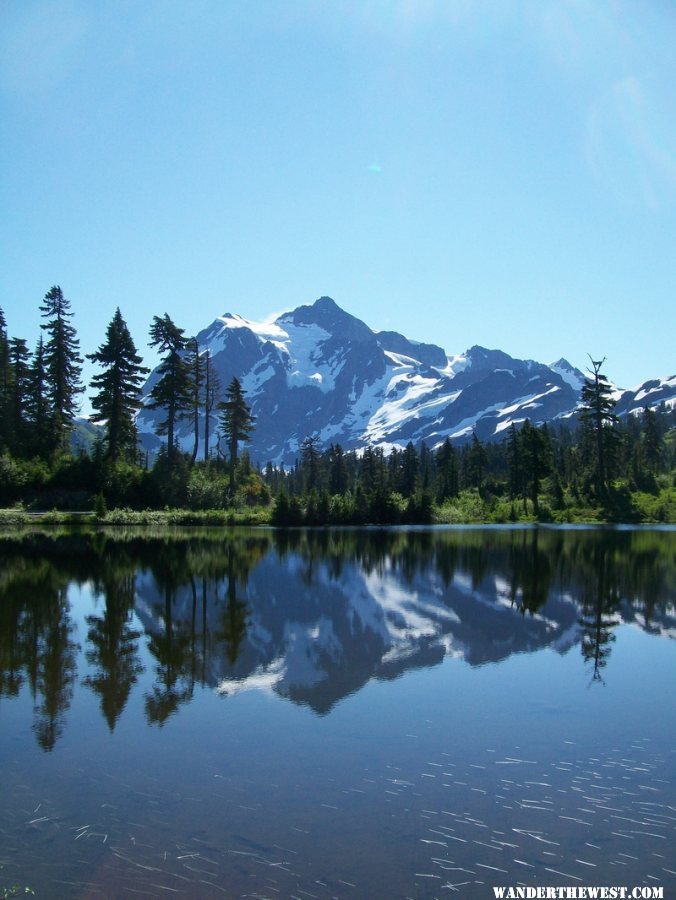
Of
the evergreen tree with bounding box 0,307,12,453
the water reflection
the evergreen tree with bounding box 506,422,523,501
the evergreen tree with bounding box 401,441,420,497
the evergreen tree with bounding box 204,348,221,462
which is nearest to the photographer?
the water reflection

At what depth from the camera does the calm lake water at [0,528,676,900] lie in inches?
217

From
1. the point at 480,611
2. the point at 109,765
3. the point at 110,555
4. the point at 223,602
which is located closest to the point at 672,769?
the point at 109,765

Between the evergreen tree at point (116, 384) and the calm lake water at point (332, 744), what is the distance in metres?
39.9

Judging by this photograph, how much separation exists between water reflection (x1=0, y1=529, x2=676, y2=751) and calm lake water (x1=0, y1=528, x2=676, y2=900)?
9 centimetres

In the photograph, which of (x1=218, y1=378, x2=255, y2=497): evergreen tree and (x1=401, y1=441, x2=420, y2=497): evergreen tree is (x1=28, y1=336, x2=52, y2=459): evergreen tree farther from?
(x1=401, y1=441, x2=420, y2=497): evergreen tree

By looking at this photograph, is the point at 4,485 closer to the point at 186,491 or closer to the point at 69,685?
the point at 186,491

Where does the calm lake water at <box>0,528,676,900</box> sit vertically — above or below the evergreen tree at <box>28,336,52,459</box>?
below

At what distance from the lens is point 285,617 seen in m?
16.0

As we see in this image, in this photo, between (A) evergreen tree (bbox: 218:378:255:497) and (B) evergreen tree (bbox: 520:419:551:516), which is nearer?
(A) evergreen tree (bbox: 218:378:255:497)

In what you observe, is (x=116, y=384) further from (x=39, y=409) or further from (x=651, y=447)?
(x=651, y=447)

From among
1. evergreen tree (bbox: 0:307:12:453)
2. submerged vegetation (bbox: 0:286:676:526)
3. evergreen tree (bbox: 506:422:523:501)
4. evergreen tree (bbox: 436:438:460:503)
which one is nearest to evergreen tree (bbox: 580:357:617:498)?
submerged vegetation (bbox: 0:286:676:526)

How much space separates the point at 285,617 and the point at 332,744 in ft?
26.4

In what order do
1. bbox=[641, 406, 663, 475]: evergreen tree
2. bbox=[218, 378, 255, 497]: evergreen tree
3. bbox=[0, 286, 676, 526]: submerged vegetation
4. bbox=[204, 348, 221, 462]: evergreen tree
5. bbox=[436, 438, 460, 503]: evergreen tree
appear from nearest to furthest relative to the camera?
1. bbox=[0, 286, 676, 526]: submerged vegetation
2. bbox=[218, 378, 255, 497]: evergreen tree
3. bbox=[204, 348, 221, 462]: evergreen tree
4. bbox=[436, 438, 460, 503]: evergreen tree
5. bbox=[641, 406, 663, 475]: evergreen tree

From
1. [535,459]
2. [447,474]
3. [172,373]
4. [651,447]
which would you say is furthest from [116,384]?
[651,447]
